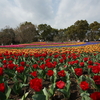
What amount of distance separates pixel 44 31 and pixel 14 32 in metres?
18.3

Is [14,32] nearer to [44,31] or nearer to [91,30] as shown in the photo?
[44,31]

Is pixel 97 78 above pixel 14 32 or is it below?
below

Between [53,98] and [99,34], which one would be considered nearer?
[53,98]

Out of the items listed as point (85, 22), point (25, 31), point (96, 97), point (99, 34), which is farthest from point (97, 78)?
point (99, 34)

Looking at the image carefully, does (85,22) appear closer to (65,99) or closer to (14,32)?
(14,32)

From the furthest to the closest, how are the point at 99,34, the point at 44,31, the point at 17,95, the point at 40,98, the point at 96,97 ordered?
1. the point at 44,31
2. the point at 99,34
3. the point at 17,95
4. the point at 40,98
5. the point at 96,97

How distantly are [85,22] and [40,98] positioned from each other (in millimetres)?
44295

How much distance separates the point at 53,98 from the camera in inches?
71.9

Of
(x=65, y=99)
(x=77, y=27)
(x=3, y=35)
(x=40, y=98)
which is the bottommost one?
(x=65, y=99)

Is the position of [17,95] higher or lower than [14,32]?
lower

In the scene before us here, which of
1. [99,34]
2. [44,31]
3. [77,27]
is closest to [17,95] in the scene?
[77,27]

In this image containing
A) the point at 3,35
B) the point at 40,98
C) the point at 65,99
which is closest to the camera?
the point at 40,98

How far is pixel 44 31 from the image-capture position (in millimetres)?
55219

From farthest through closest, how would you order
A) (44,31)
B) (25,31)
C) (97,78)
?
(44,31) < (25,31) < (97,78)
